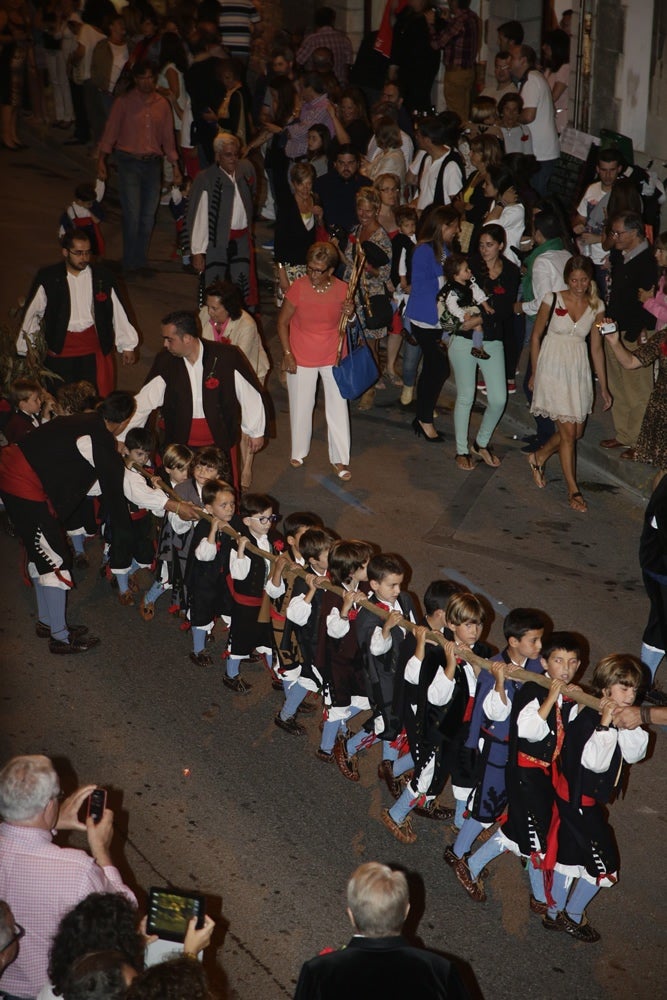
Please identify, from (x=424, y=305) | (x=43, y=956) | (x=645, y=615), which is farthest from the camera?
(x=424, y=305)

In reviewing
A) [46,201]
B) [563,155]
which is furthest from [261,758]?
[46,201]

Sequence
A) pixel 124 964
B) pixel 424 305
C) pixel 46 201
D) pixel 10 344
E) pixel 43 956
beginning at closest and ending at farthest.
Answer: pixel 124 964 < pixel 43 956 < pixel 10 344 < pixel 424 305 < pixel 46 201

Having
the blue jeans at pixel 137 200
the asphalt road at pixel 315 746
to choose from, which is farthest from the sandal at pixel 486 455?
the blue jeans at pixel 137 200

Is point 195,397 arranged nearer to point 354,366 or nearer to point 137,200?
point 354,366

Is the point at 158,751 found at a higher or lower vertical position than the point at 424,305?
lower

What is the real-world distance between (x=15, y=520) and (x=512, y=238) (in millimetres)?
5416

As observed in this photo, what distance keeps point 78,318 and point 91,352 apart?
313 mm

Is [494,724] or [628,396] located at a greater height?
[628,396]

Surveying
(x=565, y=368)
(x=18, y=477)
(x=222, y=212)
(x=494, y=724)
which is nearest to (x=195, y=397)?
(x=18, y=477)

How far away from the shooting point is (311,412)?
1005cm

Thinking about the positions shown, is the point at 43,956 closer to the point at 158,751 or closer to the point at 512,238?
the point at 158,751

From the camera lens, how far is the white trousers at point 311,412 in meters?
9.82

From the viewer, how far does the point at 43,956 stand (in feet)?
14.6

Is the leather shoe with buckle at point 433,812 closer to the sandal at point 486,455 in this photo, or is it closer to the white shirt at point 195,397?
the white shirt at point 195,397
